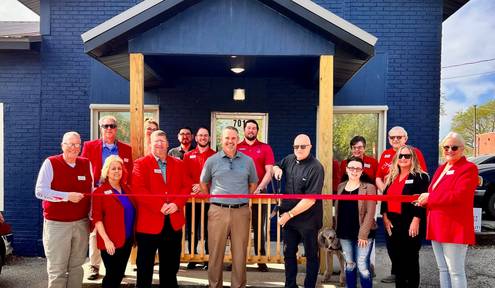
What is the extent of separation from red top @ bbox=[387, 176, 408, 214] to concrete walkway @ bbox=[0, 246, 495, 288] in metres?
1.19

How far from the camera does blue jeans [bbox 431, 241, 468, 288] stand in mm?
3816

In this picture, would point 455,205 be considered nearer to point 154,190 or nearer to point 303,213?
point 303,213

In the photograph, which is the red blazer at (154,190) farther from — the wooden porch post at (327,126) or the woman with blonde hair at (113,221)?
the wooden porch post at (327,126)

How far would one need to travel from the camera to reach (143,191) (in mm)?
4211

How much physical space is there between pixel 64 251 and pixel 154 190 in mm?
991

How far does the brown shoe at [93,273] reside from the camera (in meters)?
4.98

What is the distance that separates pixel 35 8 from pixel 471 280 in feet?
30.7

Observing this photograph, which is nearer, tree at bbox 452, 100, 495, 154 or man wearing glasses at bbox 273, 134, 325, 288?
man wearing glasses at bbox 273, 134, 325, 288

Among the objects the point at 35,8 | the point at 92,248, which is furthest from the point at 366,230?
the point at 35,8

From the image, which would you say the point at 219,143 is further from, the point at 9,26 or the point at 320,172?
the point at 9,26

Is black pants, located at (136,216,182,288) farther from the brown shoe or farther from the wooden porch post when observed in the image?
the wooden porch post

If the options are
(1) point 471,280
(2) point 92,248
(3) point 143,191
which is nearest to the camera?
(3) point 143,191

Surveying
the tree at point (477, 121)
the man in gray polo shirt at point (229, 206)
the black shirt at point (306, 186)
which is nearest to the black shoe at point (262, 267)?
the man in gray polo shirt at point (229, 206)

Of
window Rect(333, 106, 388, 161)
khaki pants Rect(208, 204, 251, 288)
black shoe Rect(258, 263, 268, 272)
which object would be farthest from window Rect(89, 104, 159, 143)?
khaki pants Rect(208, 204, 251, 288)
